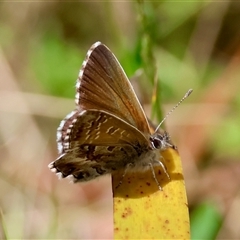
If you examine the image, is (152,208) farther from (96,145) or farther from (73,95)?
(73,95)

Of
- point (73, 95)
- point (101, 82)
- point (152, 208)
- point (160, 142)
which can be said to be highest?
point (73, 95)

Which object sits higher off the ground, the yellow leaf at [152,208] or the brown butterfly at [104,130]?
the brown butterfly at [104,130]

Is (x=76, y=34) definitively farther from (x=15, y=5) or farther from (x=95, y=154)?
(x=95, y=154)

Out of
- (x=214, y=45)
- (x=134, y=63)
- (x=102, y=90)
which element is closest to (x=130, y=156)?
(x=102, y=90)

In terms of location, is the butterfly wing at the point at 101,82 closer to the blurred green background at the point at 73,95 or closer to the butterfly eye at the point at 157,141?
the butterfly eye at the point at 157,141

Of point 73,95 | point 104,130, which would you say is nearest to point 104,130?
point 104,130

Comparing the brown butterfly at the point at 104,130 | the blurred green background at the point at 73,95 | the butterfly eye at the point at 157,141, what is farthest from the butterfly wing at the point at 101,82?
the blurred green background at the point at 73,95

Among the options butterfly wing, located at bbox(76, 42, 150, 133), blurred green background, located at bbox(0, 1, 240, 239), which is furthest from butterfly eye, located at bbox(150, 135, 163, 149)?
blurred green background, located at bbox(0, 1, 240, 239)
